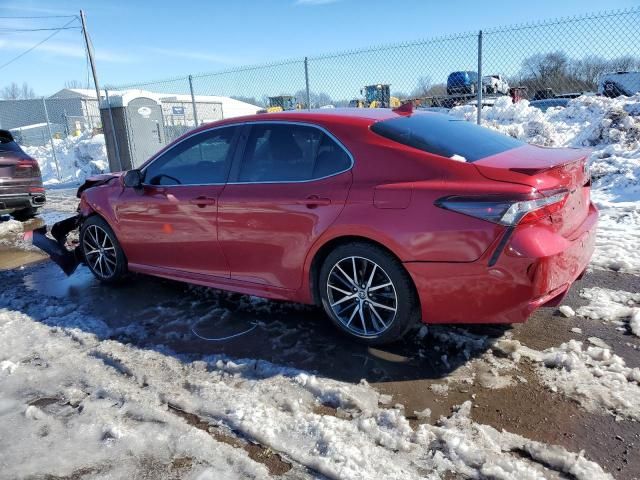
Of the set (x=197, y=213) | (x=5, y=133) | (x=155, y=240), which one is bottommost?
(x=155, y=240)

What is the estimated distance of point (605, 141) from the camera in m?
9.87

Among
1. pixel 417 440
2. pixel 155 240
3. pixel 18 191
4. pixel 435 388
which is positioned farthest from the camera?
pixel 18 191

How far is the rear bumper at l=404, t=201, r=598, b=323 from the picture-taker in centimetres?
278

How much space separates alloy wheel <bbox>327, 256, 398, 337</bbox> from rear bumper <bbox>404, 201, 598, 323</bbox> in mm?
250

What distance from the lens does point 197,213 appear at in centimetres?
414

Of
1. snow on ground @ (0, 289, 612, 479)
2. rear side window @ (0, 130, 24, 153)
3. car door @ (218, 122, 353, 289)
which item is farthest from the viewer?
rear side window @ (0, 130, 24, 153)

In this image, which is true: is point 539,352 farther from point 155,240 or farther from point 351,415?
point 155,240

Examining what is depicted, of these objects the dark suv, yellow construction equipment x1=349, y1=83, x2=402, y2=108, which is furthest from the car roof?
yellow construction equipment x1=349, y1=83, x2=402, y2=108

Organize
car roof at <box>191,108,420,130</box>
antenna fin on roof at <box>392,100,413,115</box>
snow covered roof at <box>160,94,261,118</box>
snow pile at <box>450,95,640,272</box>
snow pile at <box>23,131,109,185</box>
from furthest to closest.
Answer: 1. snow pile at <box>23,131,109,185</box>
2. snow covered roof at <box>160,94,261,118</box>
3. snow pile at <box>450,95,640,272</box>
4. antenna fin on roof at <box>392,100,413,115</box>
5. car roof at <box>191,108,420,130</box>

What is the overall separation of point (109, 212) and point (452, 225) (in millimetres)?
3559

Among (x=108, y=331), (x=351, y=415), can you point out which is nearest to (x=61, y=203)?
→ (x=108, y=331)

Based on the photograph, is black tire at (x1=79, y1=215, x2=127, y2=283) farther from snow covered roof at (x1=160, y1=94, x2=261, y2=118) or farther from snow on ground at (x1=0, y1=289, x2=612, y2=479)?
snow covered roof at (x1=160, y1=94, x2=261, y2=118)

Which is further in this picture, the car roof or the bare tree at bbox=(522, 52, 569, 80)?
the bare tree at bbox=(522, 52, 569, 80)

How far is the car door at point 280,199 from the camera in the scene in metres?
3.42
